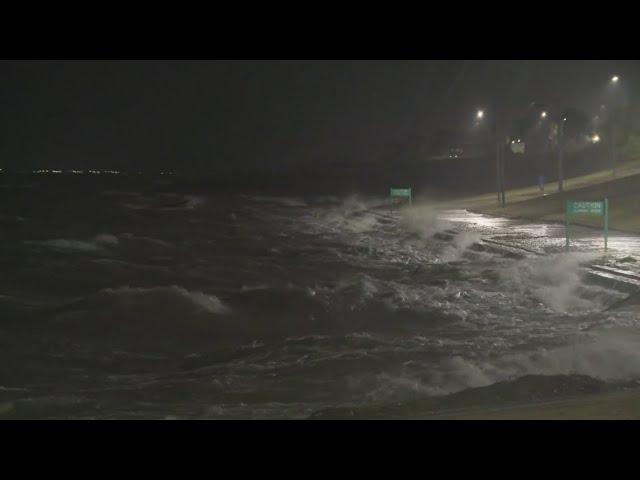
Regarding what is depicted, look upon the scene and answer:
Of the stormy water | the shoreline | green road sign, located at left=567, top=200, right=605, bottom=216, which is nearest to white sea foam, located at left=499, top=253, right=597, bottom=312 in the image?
the stormy water

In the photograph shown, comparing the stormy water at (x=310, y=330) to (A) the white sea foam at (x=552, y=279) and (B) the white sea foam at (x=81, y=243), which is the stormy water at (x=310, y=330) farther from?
(B) the white sea foam at (x=81, y=243)

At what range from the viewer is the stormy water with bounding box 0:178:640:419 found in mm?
8820

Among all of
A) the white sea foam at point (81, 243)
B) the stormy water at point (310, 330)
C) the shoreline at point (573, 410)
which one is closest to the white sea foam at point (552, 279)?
the stormy water at point (310, 330)

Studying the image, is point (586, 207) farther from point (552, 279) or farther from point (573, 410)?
point (573, 410)

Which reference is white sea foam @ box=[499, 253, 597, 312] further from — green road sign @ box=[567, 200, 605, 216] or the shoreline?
the shoreline

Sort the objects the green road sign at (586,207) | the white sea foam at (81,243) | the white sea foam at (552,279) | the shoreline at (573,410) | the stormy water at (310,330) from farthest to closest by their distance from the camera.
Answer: the white sea foam at (81,243) < the green road sign at (586,207) < the white sea foam at (552,279) < the stormy water at (310,330) < the shoreline at (573,410)

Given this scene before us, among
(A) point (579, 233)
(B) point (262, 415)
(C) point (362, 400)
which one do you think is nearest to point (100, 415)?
(B) point (262, 415)

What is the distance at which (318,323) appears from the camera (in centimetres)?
1395

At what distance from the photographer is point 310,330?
13.3 metres

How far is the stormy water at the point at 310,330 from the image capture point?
8820 mm

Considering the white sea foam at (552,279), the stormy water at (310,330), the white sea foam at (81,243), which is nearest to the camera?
the stormy water at (310,330)

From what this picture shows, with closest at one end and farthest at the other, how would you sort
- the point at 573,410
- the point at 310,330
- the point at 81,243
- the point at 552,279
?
the point at 573,410, the point at 310,330, the point at 552,279, the point at 81,243

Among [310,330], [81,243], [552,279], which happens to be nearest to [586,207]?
[552,279]

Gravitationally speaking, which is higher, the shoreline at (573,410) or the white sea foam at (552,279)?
the shoreline at (573,410)
